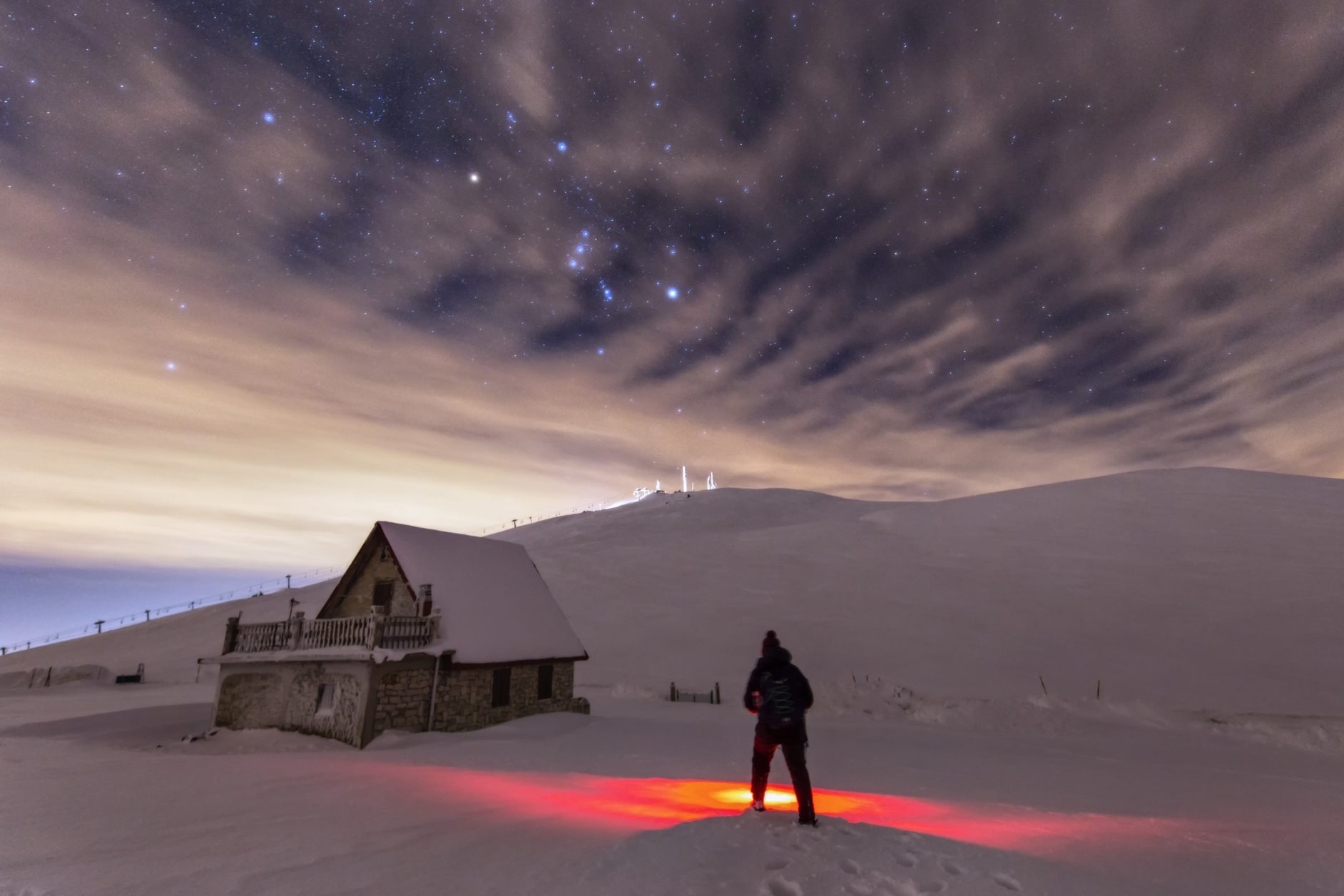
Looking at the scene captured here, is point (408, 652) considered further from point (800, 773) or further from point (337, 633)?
point (800, 773)

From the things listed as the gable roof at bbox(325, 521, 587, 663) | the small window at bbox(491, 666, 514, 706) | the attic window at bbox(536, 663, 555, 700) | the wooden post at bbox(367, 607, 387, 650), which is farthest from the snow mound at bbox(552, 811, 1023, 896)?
the attic window at bbox(536, 663, 555, 700)

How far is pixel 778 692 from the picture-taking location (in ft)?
25.8

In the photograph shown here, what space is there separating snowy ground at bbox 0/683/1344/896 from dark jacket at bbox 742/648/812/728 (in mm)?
1079

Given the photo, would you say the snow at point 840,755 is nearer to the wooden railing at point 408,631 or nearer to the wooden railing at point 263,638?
the wooden railing at point 263,638

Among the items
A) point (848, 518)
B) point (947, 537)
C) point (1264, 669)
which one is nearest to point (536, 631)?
point (1264, 669)

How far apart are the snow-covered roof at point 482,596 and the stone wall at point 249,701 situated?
511 centimetres

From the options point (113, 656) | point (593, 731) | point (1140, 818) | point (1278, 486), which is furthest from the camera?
point (1278, 486)

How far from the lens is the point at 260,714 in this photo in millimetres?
19922

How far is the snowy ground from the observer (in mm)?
5641

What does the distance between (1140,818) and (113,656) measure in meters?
71.4

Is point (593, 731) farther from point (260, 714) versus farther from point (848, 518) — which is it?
point (848, 518)

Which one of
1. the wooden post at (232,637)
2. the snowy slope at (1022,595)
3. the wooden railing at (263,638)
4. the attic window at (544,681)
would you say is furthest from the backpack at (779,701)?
the snowy slope at (1022,595)

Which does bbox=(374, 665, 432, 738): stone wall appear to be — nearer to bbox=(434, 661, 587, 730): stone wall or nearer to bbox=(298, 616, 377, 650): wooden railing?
bbox=(434, 661, 587, 730): stone wall

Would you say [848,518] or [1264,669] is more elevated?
[848,518]
